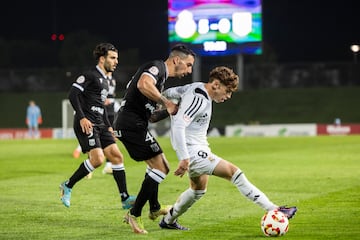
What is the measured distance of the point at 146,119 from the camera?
9852 millimetres

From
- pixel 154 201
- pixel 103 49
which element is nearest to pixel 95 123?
pixel 103 49

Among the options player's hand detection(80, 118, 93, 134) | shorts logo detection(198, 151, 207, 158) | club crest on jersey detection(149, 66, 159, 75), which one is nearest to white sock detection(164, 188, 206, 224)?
shorts logo detection(198, 151, 207, 158)

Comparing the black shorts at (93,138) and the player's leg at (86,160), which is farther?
the black shorts at (93,138)

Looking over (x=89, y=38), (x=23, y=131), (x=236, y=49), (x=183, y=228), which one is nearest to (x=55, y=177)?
(x=183, y=228)

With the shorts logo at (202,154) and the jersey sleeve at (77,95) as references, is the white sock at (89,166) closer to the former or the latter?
the jersey sleeve at (77,95)

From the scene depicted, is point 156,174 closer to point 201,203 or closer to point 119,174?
point 119,174

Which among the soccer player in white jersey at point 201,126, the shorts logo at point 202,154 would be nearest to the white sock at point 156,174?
the soccer player in white jersey at point 201,126

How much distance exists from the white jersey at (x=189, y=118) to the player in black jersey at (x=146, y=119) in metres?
0.31

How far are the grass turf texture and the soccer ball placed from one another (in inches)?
5.8

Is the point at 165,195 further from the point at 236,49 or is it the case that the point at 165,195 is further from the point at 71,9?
the point at 71,9

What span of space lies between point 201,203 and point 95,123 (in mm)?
2015

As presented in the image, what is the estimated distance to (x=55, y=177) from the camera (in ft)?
56.6

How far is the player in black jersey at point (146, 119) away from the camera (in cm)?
938

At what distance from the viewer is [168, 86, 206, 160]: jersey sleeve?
8711 millimetres
